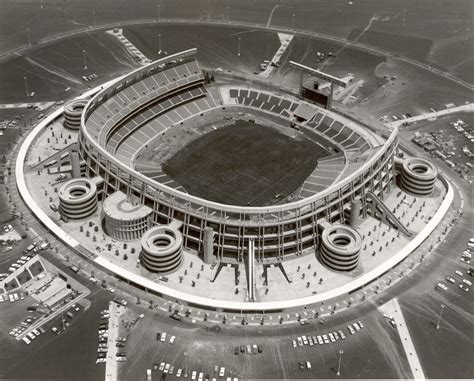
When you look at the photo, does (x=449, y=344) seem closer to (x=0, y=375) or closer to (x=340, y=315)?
(x=340, y=315)

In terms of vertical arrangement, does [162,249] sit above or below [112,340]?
above

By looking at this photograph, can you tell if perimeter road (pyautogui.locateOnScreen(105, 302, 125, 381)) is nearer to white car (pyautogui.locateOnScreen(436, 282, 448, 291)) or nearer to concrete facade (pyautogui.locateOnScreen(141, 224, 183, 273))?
concrete facade (pyautogui.locateOnScreen(141, 224, 183, 273))

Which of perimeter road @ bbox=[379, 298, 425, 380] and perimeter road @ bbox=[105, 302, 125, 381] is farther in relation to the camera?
perimeter road @ bbox=[379, 298, 425, 380]

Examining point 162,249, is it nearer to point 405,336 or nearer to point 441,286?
point 405,336

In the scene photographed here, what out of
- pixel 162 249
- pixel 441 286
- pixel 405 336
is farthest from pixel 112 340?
pixel 441 286

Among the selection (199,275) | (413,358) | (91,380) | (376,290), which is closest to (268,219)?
(199,275)

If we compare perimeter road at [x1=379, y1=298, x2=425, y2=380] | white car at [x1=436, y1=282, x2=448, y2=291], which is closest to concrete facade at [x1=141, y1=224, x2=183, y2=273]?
perimeter road at [x1=379, y1=298, x2=425, y2=380]

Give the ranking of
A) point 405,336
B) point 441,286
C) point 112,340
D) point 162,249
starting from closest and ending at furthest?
point 112,340 < point 405,336 < point 162,249 < point 441,286

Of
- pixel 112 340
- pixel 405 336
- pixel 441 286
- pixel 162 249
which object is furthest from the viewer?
pixel 441 286
